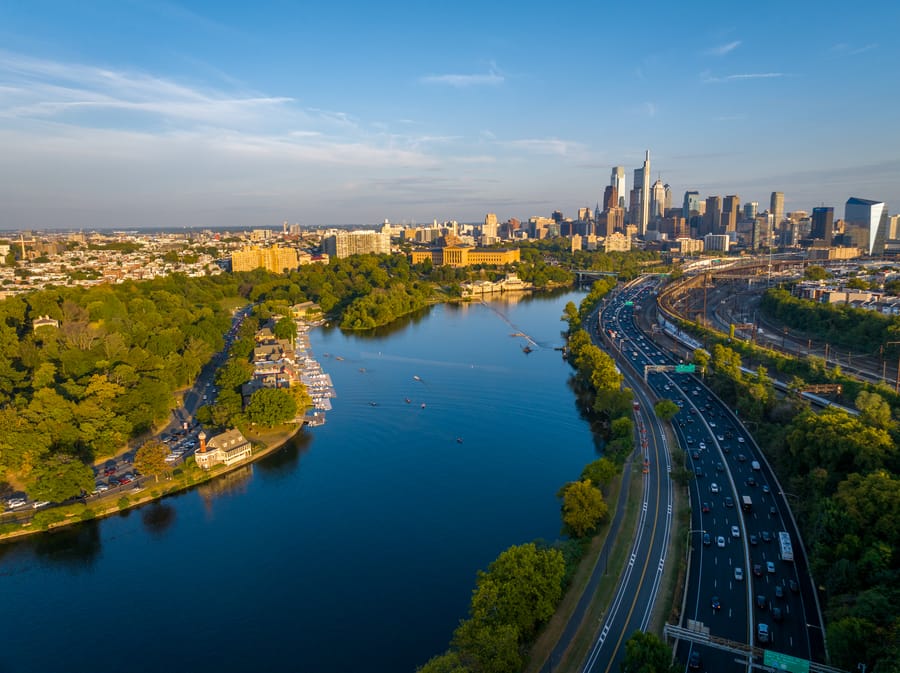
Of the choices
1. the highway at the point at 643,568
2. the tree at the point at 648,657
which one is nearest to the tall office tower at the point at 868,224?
the highway at the point at 643,568

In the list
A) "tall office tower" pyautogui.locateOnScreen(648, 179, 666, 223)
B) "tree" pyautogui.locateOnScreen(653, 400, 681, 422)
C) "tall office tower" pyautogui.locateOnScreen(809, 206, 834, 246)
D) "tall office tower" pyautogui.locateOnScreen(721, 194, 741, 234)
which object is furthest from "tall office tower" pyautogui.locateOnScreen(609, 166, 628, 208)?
"tree" pyautogui.locateOnScreen(653, 400, 681, 422)

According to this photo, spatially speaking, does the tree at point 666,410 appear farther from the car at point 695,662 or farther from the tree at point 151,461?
the tree at point 151,461

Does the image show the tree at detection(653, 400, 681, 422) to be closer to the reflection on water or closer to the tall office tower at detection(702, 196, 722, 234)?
the reflection on water

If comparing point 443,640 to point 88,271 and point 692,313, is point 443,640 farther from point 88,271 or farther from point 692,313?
point 88,271

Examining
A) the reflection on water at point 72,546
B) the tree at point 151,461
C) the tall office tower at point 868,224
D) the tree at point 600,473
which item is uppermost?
the tall office tower at point 868,224

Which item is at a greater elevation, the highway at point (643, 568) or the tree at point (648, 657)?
the tree at point (648, 657)

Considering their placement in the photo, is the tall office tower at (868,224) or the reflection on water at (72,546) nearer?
the reflection on water at (72,546)

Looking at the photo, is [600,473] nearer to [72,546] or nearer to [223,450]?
[223,450]
